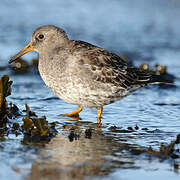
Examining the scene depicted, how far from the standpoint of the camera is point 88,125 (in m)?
7.62

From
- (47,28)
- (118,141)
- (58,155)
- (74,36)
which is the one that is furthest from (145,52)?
(58,155)

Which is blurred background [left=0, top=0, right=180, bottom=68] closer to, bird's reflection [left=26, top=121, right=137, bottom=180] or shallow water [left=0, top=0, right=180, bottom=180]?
shallow water [left=0, top=0, right=180, bottom=180]

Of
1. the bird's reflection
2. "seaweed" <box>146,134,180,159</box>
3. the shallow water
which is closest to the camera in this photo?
the bird's reflection

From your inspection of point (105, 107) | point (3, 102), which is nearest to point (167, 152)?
point (3, 102)

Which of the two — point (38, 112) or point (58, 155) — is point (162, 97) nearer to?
point (38, 112)

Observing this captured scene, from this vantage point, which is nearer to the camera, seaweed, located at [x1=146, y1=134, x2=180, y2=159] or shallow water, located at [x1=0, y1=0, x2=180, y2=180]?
→ shallow water, located at [x1=0, y1=0, x2=180, y2=180]

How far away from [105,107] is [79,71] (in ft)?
5.55

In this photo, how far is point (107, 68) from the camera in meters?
8.13

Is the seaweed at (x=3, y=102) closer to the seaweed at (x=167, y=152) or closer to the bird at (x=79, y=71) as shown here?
the bird at (x=79, y=71)

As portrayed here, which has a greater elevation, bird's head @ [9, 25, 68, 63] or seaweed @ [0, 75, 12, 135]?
bird's head @ [9, 25, 68, 63]

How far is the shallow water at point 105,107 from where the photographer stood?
5.34 meters

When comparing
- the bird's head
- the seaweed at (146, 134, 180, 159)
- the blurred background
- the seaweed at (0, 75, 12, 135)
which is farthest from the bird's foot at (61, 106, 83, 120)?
A: the blurred background

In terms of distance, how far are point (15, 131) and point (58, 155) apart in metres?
1.28

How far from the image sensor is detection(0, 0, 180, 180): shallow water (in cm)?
534
